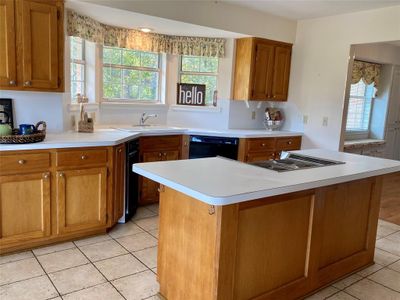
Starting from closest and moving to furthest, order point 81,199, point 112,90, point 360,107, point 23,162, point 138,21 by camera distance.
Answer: point 23,162 < point 81,199 < point 138,21 < point 112,90 < point 360,107

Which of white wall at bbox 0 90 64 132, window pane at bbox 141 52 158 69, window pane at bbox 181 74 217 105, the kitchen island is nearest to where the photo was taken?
the kitchen island

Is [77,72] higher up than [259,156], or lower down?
higher up

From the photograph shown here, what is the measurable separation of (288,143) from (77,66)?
283 cm

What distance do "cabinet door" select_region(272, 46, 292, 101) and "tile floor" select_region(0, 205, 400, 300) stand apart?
238 centimetres

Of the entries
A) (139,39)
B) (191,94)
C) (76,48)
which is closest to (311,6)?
(191,94)

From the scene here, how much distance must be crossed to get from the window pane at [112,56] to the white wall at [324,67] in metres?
2.37

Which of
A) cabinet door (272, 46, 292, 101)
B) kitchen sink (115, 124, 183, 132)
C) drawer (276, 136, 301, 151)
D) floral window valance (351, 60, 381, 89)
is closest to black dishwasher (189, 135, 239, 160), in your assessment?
kitchen sink (115, 124, 183, 132)

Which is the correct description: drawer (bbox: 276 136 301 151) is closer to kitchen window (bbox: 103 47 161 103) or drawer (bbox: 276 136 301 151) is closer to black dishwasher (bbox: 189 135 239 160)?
black dishwasher (bbox: 189 135 239 160)

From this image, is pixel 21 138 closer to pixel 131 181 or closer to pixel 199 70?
pixel 131 181

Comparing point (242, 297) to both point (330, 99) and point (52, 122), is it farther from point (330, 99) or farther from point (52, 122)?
point (330, 99)

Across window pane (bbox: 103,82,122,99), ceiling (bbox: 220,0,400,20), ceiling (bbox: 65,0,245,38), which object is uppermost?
ceiling (bbox: 220,0,400,20)

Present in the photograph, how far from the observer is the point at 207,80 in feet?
15.9

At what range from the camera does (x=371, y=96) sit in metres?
6.21

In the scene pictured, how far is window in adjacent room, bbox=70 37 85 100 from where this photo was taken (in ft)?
12.5
